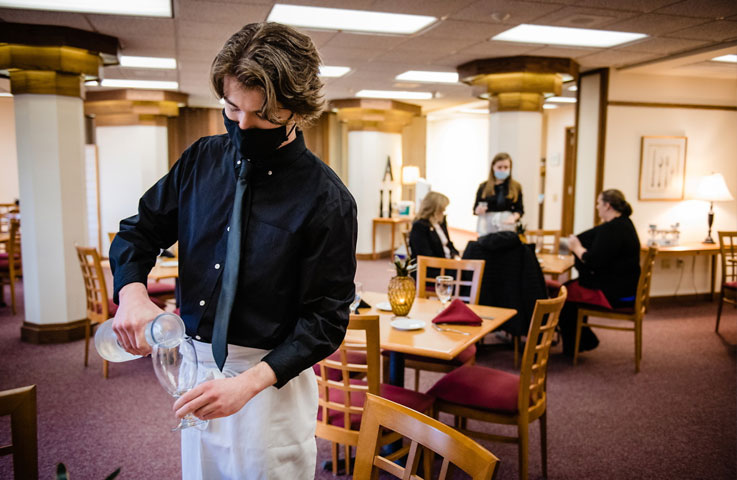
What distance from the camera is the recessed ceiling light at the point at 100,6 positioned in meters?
4.19

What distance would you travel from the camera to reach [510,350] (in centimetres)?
491

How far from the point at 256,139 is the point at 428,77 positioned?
270 inches

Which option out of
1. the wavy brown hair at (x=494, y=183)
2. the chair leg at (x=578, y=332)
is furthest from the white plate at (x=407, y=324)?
the wavy brown hair at (x=494, y=183)

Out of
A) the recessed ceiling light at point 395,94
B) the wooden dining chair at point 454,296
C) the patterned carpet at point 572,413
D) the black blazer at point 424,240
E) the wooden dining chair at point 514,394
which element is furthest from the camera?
the recessed ceiling light at point 395,94

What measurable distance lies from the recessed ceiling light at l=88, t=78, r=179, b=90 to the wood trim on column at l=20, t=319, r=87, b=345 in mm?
4095

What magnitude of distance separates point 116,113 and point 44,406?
21.8 ft

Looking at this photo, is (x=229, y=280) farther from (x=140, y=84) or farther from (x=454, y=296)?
(x=140, y=84)

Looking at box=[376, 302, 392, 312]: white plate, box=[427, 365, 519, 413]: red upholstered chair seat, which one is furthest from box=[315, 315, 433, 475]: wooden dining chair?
box=[376, 302, 392, 312]: white plate

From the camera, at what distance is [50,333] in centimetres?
502

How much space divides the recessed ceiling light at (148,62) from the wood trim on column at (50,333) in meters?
2.98

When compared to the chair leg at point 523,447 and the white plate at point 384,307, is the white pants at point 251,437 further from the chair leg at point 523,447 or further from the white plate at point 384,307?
the white plate at point 384,307

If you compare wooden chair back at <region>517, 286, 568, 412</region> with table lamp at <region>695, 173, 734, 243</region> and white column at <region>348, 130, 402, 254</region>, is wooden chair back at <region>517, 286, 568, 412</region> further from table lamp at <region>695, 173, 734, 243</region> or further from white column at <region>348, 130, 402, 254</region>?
white column at <region>348, 130, 402, 254</region>

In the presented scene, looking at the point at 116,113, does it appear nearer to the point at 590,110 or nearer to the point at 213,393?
the point at 590,110

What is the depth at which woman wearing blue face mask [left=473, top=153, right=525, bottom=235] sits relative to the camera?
575cm
